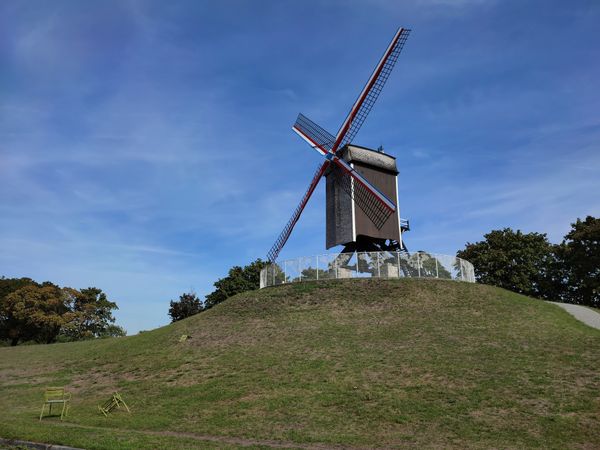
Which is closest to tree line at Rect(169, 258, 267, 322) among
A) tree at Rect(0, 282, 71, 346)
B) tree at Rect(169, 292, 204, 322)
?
tree at Rect(169, 292, 204, 322)

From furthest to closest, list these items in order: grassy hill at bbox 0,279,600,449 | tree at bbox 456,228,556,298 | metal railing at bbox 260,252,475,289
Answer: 1. tree at bbox 456,228,556,298
2. metal railing at bbox 260,252,475,289
3. grassy hill at bbox 0,279,600,449

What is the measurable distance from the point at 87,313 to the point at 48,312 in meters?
4.96

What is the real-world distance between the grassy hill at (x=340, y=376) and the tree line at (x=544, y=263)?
25.0 meters

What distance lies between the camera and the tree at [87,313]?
195 feet

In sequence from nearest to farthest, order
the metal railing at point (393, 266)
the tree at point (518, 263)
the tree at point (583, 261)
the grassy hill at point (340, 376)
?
the grassy hill at point (340, 376), the metal railing at point (393, 266), the tree at point (583, 261), the tree at point (518, 263)

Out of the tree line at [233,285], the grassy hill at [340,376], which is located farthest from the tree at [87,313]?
the grassy hill at [340,376]

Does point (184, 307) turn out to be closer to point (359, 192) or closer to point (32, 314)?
point (32, 314)

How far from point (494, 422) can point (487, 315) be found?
1331cm

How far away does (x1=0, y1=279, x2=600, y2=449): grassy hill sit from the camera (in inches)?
508

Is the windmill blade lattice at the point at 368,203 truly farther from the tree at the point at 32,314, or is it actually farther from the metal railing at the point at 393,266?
the tree at the point at 32,314

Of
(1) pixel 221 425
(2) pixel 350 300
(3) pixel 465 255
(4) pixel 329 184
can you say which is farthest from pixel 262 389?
(3) pixel 465 255

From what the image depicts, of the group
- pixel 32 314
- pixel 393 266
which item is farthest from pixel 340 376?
pixel 32 314

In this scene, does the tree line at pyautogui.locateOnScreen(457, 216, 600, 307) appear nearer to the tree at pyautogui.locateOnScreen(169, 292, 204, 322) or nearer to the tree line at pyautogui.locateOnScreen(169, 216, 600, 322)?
the tree line at pyautogui.locateOnScreen(169, 216, 600, 322)

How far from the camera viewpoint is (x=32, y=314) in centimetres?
5519
